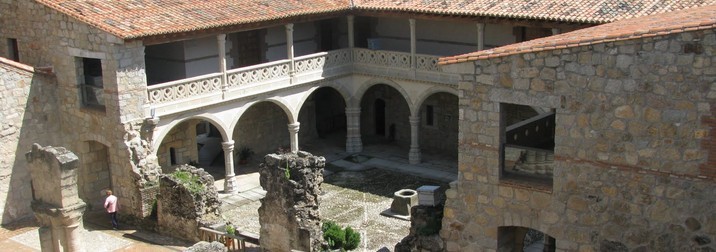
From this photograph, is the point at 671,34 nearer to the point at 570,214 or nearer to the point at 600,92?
the point at 600,92

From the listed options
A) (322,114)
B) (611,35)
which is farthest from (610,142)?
(322,114)

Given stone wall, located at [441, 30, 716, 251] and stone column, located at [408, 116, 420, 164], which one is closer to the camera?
stone wall, located at [441, 30, 716, 251]

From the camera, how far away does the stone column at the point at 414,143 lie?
28906 mm

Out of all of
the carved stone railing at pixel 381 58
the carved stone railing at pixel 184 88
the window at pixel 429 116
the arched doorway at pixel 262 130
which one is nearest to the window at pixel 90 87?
the carved stone railing at pixel 184 88

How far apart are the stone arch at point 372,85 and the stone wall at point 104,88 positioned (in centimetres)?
892

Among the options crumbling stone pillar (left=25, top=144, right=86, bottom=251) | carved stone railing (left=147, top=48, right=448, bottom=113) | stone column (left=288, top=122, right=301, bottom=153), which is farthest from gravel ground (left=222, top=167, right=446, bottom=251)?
crumbling stone pillar (left=25, top=144, right=86, bottom=251)

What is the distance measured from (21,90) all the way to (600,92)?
16.2 metres

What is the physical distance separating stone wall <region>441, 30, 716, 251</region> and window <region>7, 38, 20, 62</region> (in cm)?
1606

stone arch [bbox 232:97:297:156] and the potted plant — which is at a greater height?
stone arch [bbox 232:97:297:156]

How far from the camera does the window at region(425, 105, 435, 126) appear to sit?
101 feet

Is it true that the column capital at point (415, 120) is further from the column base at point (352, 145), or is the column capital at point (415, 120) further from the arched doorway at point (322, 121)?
the arched doorway at point (322, 121)

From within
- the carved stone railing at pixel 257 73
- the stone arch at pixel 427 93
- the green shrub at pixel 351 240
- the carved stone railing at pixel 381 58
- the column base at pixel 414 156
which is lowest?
the green shrub at pixel 351 240

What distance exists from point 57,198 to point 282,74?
44.8 feet

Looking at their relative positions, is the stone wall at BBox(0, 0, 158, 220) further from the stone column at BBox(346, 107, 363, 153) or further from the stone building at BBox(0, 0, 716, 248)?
the stone column at BBox(346, 107, 363, 153)
